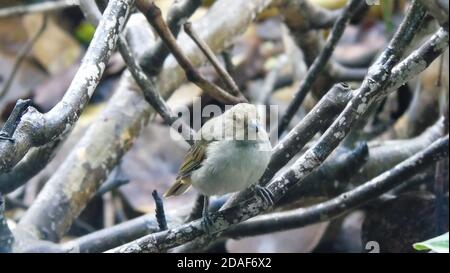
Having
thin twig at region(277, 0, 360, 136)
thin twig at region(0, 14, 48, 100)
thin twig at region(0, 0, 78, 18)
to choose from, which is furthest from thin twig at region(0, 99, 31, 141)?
thin twig at region(0, 0, 78, 18)

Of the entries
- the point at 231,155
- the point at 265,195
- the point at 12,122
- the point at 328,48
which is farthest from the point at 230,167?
the point at 328,48

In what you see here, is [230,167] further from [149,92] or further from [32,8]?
[32,8]

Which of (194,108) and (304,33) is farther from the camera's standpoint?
(194,108)

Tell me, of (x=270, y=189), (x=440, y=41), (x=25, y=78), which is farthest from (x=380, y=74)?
(x=25, y=78)

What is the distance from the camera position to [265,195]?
1.86 m

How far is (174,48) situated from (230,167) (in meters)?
0.63

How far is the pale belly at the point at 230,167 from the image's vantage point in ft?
6.29

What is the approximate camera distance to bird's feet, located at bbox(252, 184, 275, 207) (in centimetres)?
182

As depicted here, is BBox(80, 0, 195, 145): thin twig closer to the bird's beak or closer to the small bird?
the small bird

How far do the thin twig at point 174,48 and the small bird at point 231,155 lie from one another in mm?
405

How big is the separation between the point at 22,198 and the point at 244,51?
1.56 metres

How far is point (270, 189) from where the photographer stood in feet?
6.05

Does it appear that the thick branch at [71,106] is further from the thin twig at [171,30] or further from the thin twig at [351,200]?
the thin twig at [351,200]
